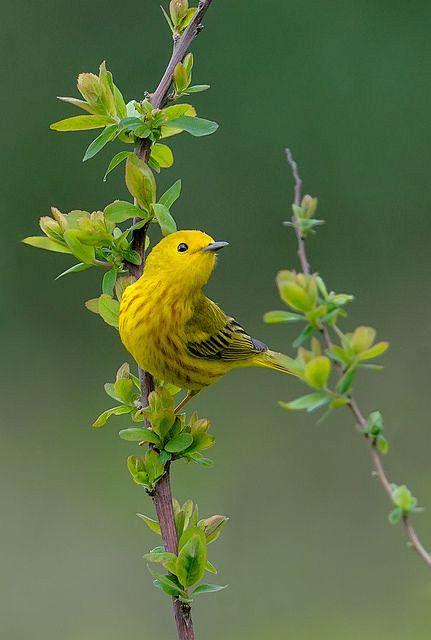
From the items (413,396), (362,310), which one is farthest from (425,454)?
(362,310)

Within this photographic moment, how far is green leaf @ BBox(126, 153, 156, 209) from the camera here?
1830mm

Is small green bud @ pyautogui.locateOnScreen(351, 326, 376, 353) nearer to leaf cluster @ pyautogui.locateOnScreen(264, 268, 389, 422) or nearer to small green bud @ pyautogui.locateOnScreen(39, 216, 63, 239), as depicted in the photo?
leaf cluster @ pyautogui.locateOnScreen(264, 268, 389, 422)

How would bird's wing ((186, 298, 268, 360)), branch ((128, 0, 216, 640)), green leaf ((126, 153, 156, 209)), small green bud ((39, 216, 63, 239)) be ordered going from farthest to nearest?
bird's wing ((186, 298, 268, 360)) < small green bud ((39, 216, 63, 239)) < green leaf ((126, 153, 156, 209)) < branch ((128, 0, 216, 640))

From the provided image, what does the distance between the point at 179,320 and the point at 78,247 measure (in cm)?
113

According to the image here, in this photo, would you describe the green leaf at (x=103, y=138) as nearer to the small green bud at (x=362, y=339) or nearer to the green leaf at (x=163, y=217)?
the green leaf at (x=163, y=217)

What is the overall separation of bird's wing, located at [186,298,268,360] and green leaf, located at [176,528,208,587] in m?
1.40

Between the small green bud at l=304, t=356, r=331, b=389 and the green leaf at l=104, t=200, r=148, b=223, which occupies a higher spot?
the green leaf at l=104, t=200, r=148, b=223

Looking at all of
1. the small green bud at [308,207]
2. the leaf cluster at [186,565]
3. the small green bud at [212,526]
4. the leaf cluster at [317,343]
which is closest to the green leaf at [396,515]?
the leaf cluster at [317,343]

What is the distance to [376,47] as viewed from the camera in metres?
7.54

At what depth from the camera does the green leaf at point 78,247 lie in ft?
6.08

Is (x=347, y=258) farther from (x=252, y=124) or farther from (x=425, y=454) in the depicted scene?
(x=425, y=454)

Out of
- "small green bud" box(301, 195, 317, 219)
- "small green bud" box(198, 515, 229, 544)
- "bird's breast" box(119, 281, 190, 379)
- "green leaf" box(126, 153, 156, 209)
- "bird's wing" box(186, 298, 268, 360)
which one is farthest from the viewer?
"bird's wing" box(186, 298, 268, 360)

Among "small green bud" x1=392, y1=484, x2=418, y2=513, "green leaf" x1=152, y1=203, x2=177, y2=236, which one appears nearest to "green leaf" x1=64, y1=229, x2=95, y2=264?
"green leaf" x1=152, y1=203, x2=177, y2=236

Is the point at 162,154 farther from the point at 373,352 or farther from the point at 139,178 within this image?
the point at 373,352
